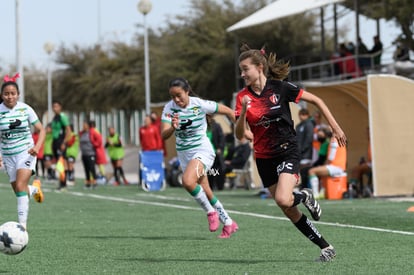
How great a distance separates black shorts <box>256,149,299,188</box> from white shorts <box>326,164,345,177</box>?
36.2ft

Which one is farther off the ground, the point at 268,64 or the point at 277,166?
the point at 268,64

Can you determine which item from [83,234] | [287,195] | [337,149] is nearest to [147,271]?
[287,195]

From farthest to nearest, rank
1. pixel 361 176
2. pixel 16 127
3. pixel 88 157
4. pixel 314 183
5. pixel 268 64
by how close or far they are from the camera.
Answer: pixel 88 157 < pixel 361 176 < pixel 314 183 < pixel 16 127 < pixel 268 64

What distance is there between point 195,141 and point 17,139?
233cm

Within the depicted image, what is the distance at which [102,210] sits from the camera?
19.2 meters

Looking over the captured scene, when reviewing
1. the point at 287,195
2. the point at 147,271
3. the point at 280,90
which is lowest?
the point at 147,271

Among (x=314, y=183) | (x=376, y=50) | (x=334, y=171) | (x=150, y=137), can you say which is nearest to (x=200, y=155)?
(x=314, y=183)

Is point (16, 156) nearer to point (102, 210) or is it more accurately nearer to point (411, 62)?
point (102, 210)

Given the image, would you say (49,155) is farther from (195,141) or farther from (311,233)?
(311,233)

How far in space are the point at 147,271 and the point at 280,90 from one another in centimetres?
219

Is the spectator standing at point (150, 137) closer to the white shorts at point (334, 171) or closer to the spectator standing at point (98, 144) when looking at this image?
the spectator standing at point (98, 144)

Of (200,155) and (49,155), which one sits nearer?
(200,155)

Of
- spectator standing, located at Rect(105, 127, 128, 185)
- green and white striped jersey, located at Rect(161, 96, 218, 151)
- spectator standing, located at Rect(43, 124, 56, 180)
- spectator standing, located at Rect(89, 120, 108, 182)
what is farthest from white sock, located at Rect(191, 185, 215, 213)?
spectator standing, located at Rect(43, 124, 56, 180)

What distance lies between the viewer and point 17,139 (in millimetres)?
13680
